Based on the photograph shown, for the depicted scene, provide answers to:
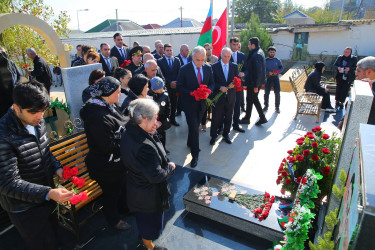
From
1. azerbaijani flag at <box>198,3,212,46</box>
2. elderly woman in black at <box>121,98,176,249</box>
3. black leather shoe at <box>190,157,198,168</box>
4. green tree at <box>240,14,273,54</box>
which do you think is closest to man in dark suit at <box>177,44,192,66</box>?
azerbaijani flag at <box>198,3,212,46</box>

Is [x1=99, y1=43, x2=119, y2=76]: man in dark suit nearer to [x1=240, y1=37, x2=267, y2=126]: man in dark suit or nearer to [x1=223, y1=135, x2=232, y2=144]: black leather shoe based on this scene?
[x1=223, y1=135, x2=232, y2=144]: black leather shoe

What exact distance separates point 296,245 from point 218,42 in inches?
278

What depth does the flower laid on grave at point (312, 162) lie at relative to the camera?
298cm

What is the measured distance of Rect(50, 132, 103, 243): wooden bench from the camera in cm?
303

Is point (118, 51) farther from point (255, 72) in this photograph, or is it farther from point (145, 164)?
point (145, 164)

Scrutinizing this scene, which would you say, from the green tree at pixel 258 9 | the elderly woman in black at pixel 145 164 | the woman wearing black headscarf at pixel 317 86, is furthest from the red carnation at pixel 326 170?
the green tree at pixel 258 9

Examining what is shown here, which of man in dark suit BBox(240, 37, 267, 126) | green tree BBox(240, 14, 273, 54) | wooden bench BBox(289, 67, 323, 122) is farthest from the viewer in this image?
green tree BBox(240, 14, 273, 54)

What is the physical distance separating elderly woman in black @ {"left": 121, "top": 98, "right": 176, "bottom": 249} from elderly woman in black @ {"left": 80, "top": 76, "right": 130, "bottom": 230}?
14.9 inches

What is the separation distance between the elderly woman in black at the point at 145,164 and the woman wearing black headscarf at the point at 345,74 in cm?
726

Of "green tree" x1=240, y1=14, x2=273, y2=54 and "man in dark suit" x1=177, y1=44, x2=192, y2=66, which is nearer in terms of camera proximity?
"man in dark suit" x1=177, y1=44, x2=192, y2=66

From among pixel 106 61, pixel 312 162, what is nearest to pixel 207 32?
pixel 106 61

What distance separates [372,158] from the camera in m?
1.19

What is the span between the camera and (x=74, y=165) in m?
3.46

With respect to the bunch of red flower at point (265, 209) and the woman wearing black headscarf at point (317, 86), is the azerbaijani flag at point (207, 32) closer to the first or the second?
the woman wearing black headscarf at point (317, 86)
